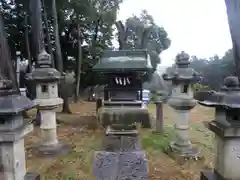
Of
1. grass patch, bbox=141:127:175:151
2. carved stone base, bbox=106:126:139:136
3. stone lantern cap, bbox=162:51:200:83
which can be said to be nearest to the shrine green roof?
carved stone base, bbox=106:126:139:136

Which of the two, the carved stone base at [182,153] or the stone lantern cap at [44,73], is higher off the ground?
the stone lantern cap at [44,73]

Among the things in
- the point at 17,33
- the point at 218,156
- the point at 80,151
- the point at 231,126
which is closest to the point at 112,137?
the point at 218,156

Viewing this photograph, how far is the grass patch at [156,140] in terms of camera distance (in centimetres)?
508

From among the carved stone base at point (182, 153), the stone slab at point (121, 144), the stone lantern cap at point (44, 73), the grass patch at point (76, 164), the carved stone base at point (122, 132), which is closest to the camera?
the stone slab at point (121, 144)

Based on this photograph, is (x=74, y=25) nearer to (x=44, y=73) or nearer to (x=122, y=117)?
(x=44, y=73)

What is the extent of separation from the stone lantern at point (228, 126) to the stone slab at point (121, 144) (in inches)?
44.0

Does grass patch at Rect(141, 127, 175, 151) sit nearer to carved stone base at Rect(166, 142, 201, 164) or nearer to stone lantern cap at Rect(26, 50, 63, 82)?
carved stone base at Rect(166, 142, 201, 164)

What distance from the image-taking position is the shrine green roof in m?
2.95

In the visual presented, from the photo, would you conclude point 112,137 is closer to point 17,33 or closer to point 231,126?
point 231,126

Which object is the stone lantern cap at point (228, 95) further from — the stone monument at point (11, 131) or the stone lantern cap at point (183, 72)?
the stone lantern cap at point (183, 72)

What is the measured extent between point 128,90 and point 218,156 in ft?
5.22

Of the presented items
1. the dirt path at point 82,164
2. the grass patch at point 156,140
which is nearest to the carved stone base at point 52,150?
the dirt path at point 82,164

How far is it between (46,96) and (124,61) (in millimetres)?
2566

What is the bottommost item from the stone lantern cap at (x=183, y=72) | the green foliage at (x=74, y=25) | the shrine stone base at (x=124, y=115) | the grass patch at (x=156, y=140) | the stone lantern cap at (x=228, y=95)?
the grass patch at (x=156, y=140)
